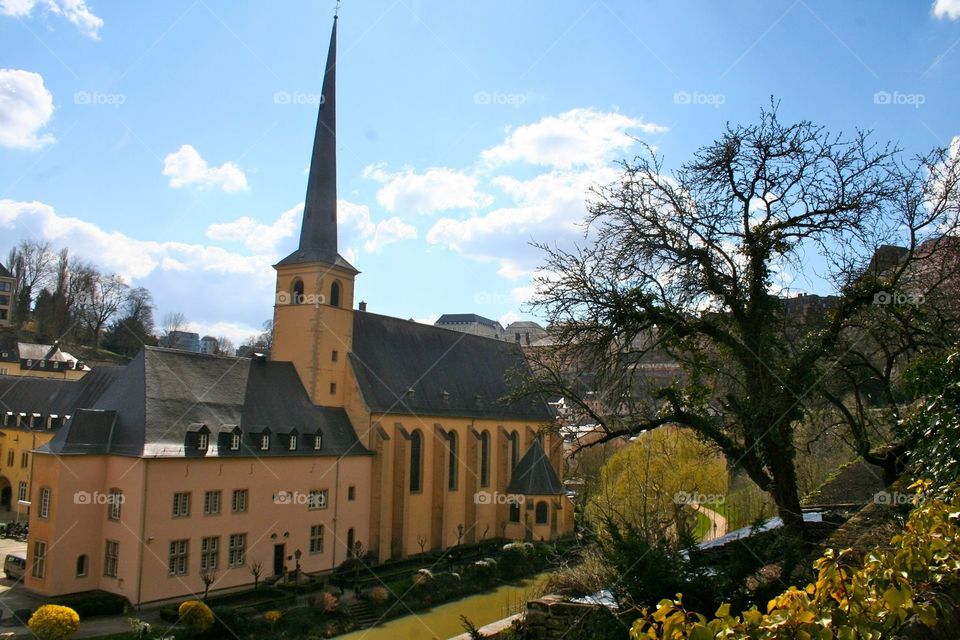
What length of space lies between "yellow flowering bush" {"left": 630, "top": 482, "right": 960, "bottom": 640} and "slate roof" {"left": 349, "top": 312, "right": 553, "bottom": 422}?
3227 cm

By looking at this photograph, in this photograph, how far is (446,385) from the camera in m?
47.5

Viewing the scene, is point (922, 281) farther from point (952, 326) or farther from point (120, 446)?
point (120, 446)

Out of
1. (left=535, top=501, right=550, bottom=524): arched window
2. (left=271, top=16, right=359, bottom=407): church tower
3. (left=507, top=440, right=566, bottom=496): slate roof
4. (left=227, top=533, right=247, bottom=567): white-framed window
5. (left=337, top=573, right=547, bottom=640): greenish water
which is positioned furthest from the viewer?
(left=507, top=440, right=566, bottom=496): slate roof

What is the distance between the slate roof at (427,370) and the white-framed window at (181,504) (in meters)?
11.7

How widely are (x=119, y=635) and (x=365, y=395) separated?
706 inches

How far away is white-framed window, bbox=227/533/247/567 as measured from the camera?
31.2 meters

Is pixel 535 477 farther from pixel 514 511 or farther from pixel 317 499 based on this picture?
pixel 317 499

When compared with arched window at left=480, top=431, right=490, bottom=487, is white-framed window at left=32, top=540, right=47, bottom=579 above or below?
below

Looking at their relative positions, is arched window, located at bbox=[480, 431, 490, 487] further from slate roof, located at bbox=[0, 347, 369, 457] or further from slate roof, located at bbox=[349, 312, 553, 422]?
slate roof, located at bbox=[0, 347, 369, 457]
